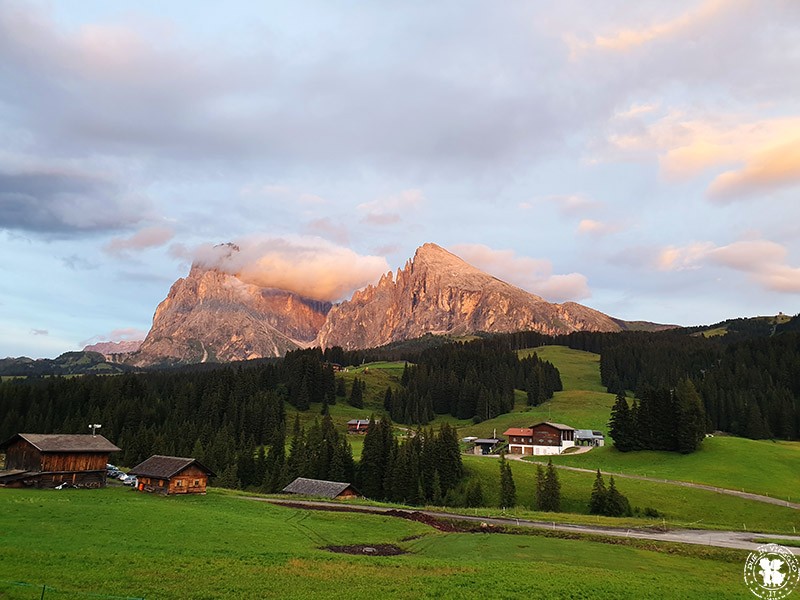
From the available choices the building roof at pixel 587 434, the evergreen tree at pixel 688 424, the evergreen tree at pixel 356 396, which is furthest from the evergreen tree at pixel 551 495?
the evergreen tree at pixel 356 396

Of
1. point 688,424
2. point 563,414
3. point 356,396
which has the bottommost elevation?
point 563,414

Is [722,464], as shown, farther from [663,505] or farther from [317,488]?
[317,488]

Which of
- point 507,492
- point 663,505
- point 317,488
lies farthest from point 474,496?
point 663,505

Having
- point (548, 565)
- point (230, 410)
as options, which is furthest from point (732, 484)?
point (230, 410)

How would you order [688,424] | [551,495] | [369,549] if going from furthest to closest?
[688,424] < [551,495] < [369,549]

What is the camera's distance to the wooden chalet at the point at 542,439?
122625 mm

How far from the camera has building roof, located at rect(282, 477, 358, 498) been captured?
74625mm

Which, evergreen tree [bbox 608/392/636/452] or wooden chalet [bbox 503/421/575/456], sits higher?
evergreen tree [bbox 608/392/636/452]

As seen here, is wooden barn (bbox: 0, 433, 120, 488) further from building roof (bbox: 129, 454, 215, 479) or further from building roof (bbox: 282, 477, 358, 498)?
building roof (bbox: 282, 477, 358, 498)

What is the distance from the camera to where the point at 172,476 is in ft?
210

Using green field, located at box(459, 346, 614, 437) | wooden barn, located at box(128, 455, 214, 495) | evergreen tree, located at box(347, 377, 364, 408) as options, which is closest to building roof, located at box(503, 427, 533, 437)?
green field, located at box(459, 346, 614, 437)

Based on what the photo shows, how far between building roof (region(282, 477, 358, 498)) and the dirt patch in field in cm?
3600

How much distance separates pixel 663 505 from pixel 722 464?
1237 inches

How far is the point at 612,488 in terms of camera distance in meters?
68.2
